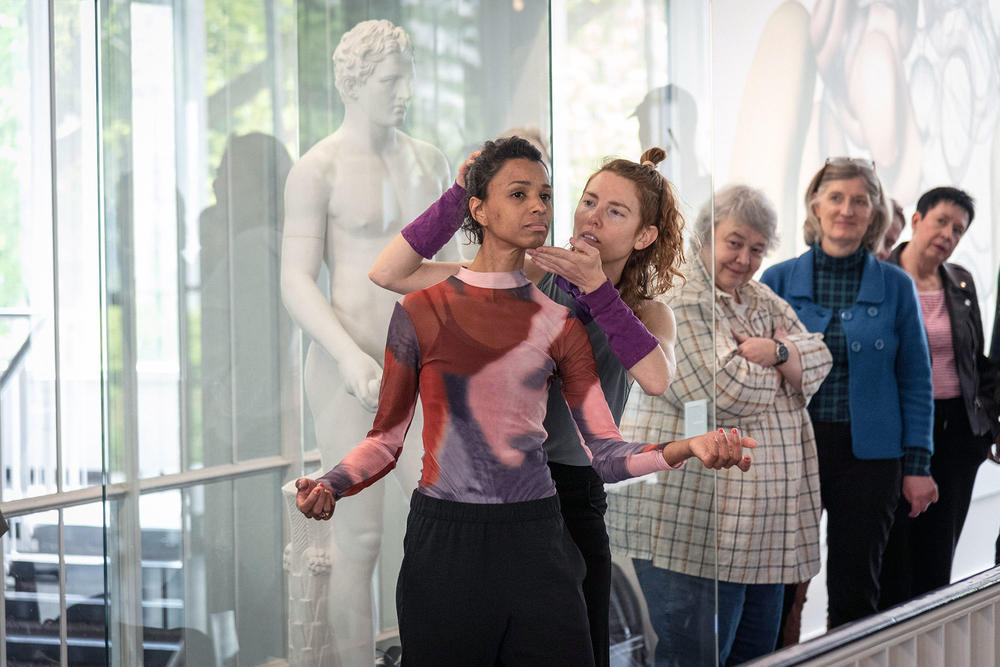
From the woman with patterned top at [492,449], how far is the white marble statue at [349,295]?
297mm

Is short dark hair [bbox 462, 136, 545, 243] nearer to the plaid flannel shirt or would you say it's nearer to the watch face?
the plaid flannel shirt

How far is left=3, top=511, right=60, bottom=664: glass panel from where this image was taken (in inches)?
97.6

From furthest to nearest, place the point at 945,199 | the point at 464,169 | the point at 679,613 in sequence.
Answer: the point at 945,199 → the point at 679,613 → the point at 464,169

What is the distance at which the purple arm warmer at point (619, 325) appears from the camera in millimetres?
1271

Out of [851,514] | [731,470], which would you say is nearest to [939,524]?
[851,514]

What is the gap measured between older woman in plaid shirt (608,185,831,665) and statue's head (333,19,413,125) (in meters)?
0.73

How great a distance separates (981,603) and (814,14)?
6.27 ft

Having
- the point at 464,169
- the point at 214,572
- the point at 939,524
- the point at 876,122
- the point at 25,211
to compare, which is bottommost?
the point at 939,524

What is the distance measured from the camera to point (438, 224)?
1.33 meters

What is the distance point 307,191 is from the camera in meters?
1.54

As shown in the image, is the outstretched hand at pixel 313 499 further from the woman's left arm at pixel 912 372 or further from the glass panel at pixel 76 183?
the woman's left arm at pixel 912 372

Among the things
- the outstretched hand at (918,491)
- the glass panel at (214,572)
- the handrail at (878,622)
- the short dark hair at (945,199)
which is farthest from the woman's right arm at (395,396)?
the short dark hair at (945,199)

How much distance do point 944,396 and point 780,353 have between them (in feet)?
3.70

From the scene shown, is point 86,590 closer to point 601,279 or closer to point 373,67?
point 373,67
